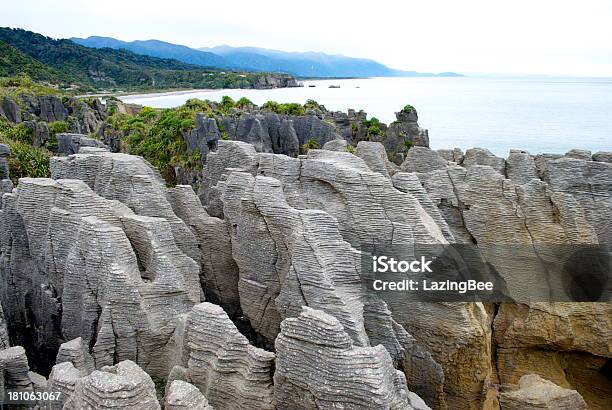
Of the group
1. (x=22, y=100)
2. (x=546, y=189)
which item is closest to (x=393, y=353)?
(x=546, y=189)

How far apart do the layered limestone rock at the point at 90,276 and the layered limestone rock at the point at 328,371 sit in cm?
376

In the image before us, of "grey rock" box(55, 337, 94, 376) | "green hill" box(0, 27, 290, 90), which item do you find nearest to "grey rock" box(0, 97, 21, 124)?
"grey rock" box(55, 337, 94, 376)

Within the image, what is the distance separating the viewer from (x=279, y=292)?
14367 mm

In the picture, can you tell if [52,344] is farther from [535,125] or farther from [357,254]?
[535,125]

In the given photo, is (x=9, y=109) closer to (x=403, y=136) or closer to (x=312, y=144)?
(x=312, y=144)

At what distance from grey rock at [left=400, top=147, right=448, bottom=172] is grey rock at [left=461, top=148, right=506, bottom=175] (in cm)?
133

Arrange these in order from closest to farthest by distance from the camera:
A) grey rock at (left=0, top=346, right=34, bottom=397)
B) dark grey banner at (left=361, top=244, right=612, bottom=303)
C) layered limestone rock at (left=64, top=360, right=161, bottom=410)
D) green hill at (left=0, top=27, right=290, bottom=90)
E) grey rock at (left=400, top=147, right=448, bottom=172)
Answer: layered limestone rock at (left=64, top=360, right=161, bottom=410), grey rock at (left=0, top=346, right=34, bottom=397), dark grey banner at (left=361, top=244, right=612, bottom=303), grey rock at (left=400, top=147, right=448, bottom=172), green hill at (left=0, top=27, right=290, bottom=90)

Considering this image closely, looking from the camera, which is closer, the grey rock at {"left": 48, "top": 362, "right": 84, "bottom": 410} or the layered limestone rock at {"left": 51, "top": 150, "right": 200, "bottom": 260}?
the grey rock at {"left": 48, "top": 362, "right": 84, "bottom": 410}

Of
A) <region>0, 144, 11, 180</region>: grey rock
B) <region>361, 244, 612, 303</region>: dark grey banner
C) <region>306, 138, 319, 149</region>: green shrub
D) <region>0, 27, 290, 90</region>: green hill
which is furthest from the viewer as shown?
<region>0, 27, 290, 90</region>: green hill

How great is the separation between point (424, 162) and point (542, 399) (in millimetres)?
10002

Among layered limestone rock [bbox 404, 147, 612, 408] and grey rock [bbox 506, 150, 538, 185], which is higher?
grey rock [bbox 506, 150, 538, 185]

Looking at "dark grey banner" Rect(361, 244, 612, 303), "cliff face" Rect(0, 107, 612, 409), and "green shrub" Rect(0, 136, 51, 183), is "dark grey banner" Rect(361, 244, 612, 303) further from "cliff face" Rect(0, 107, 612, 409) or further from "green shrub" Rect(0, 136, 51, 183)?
"green shrub" Rect(0, 136, 51, 183)

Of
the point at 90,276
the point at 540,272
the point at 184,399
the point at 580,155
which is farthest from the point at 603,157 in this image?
the point at 184,399

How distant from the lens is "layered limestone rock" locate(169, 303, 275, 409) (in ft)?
34.6
